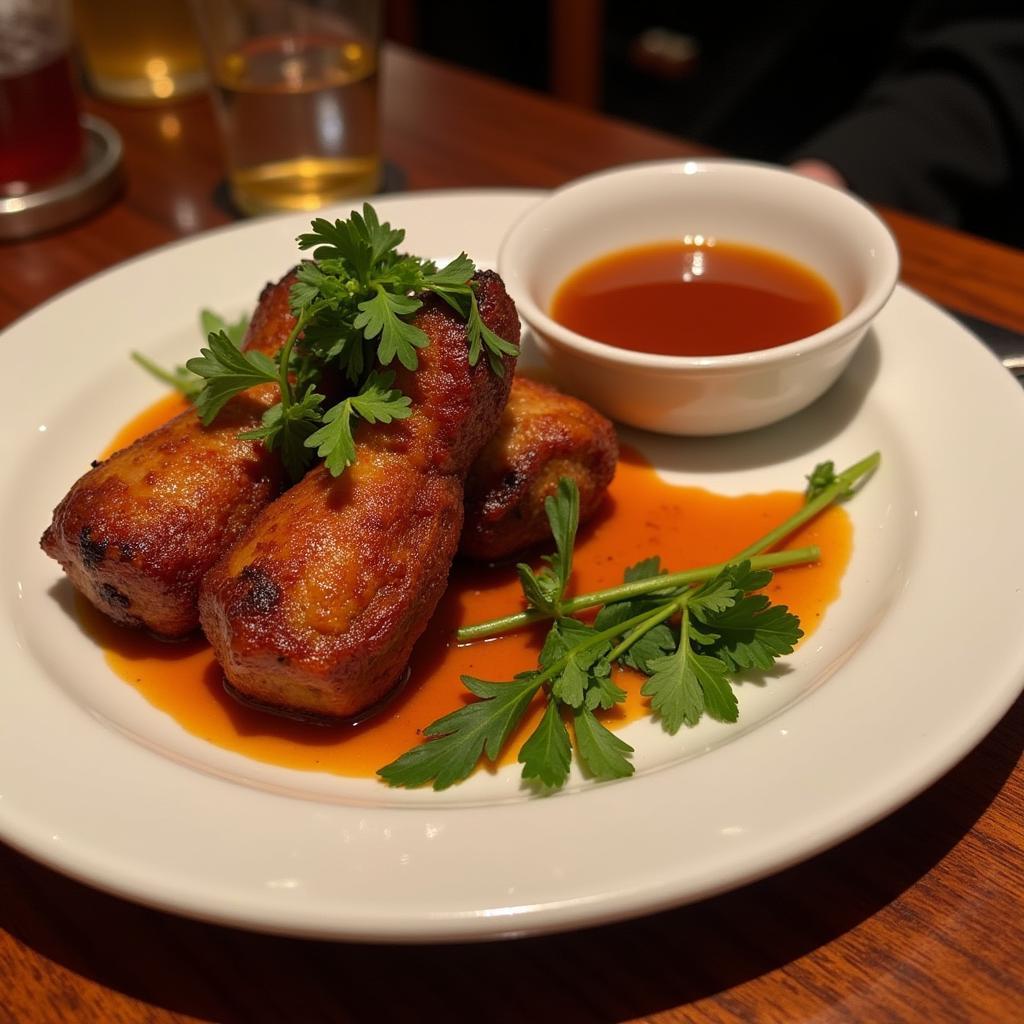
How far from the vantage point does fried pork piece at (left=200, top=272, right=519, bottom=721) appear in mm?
1479

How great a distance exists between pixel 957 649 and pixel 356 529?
872mm

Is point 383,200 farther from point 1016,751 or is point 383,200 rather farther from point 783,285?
point 1016,751

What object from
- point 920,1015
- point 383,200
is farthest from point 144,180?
point 920,1015

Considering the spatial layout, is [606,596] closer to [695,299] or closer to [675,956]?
[675,956]

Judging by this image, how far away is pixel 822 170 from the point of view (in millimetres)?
3531

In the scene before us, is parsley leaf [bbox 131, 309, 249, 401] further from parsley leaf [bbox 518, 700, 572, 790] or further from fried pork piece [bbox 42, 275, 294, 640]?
parsley leaf [bbox 518, 700, 572, 790]

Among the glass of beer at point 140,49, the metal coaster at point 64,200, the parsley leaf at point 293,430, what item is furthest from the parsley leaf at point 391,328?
the glass of beer at point 140,49

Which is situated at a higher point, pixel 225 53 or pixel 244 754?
pixel 225 53

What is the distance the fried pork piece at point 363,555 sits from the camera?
1.48 meters

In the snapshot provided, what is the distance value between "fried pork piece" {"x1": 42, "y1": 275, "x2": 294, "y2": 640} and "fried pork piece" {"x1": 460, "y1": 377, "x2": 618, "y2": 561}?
1.17ft

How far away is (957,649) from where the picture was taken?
1486 millimetres

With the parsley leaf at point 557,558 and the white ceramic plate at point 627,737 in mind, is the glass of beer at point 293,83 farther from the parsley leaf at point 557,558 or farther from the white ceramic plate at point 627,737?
the parsley leaf at point 557,558

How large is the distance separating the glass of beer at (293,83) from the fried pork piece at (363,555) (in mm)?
1617

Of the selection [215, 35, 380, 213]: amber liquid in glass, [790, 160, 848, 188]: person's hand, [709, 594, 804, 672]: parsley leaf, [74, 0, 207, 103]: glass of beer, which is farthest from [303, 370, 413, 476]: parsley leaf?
[74, 0, 207, 103]: glass of beer
